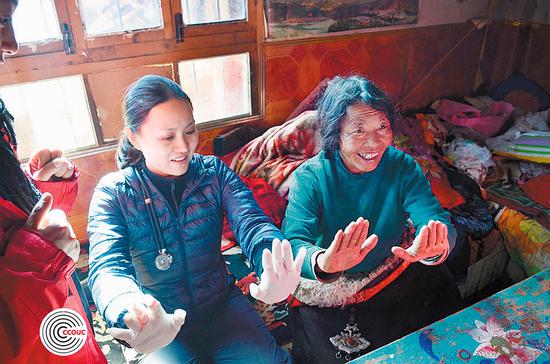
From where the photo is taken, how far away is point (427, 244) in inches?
54.2

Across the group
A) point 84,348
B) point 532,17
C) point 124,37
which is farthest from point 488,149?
point 84,348

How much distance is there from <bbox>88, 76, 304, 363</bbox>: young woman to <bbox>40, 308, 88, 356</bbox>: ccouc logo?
0.07 meters

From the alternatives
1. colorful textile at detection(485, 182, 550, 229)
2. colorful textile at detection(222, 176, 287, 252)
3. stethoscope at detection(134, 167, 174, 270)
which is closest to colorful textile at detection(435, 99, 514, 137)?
colorful textile at detection(485, 182, 550, 229)

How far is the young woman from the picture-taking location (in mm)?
1070

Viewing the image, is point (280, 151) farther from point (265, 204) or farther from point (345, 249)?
point (345, 249)

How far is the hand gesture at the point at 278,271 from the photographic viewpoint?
108 cm

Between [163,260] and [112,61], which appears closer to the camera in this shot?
[163,260]

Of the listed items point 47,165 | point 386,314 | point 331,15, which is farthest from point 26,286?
point 331,15

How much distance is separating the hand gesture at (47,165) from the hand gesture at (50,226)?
0.49 feet

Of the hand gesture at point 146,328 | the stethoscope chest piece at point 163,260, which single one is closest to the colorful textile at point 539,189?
the stethoscope chest piece at point 163,260

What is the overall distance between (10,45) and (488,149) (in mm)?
2411

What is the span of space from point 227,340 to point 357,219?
1.78 ft

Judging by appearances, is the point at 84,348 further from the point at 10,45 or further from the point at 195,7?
the point at 195,7

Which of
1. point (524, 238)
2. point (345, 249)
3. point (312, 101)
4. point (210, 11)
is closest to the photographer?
point (345, 249)
